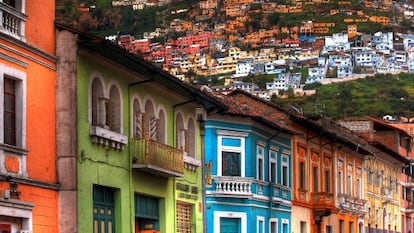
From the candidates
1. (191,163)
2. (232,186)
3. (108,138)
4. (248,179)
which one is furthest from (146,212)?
(248,179)

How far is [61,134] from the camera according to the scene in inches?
1097

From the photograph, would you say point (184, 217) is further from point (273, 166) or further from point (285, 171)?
point (285, 171)

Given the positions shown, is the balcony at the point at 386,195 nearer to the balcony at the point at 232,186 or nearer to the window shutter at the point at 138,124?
the balcony at the point at 232,186

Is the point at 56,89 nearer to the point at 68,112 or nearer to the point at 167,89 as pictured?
the point at 68,112

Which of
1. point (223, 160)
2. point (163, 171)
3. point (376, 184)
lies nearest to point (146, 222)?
point (163, 171)

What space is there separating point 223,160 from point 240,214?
2.24m

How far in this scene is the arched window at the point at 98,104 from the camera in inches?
1184

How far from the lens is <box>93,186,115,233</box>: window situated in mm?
29666

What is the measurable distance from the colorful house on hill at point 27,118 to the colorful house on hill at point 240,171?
17.9 m

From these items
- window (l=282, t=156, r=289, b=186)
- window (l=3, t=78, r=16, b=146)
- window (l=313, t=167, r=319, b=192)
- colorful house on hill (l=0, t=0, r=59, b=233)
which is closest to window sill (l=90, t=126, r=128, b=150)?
colorful house on hill (l=0, t=0, r=59, b=233)

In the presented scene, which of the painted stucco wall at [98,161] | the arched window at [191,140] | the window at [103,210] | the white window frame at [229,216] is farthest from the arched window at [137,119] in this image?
the white window frame at [229,216]

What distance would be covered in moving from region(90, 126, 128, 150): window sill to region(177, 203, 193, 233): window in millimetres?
5823

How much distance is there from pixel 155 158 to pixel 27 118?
728cm

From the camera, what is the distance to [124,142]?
31562 mm
